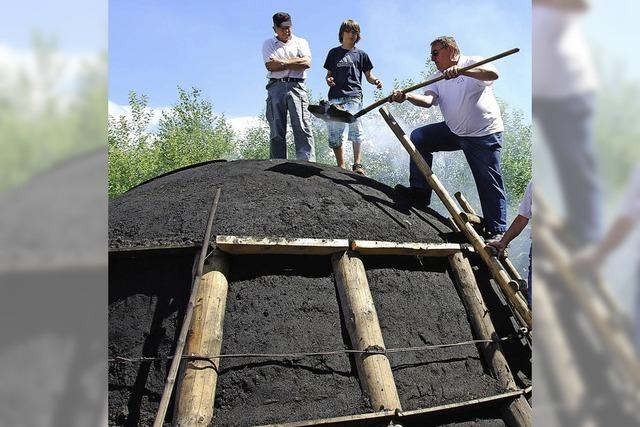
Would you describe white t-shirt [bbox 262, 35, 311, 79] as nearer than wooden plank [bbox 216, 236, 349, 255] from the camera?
No

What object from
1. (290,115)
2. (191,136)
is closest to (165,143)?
(191,136)

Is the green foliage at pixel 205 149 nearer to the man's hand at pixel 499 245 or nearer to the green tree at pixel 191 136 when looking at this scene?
the green tree at pixel 191 136

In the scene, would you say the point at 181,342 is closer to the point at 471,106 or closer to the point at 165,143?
the point at 471,106

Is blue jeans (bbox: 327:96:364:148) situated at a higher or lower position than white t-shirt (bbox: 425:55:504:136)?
higher

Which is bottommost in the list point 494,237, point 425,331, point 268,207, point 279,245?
point 425,331

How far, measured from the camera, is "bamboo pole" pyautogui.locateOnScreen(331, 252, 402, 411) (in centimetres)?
450

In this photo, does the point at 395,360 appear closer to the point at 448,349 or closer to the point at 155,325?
the point at 448,349

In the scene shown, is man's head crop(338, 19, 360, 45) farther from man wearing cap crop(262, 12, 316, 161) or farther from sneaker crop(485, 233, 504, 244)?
sneaker crop(485, 233, 504, 244)

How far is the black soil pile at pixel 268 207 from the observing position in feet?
16.9

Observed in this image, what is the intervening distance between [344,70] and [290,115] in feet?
3.18

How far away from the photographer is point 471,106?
6.62 metres

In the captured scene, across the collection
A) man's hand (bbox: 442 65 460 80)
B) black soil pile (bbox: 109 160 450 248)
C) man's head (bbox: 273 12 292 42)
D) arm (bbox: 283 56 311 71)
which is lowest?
black soil pile (bbox: 109 160 450 248)

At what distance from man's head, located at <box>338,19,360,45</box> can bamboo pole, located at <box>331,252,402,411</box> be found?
4.44 meters
